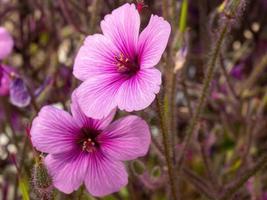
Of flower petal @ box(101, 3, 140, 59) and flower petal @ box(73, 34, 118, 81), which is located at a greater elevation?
flower petal @ box(101, 3, 140, 59)

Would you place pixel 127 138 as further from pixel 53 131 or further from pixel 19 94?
pixel 19 94

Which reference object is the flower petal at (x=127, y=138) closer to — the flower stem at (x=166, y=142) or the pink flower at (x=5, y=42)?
the flower stem at (x=166, y=142)

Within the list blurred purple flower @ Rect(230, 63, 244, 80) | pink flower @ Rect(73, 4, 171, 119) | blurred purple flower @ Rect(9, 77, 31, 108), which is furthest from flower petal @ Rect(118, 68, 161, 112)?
blurred purple flower @ Rect(230, 63, 244, 80)

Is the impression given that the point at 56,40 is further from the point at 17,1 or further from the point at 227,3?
the point at 227,3

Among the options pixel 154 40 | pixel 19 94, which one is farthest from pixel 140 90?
pixel 19 94

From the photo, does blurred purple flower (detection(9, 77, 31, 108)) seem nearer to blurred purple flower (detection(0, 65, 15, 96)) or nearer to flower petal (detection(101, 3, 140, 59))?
blurred purple flower (detection(0, 65, 15, 96))

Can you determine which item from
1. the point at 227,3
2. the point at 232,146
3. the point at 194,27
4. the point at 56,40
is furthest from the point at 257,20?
the point at 227,3
